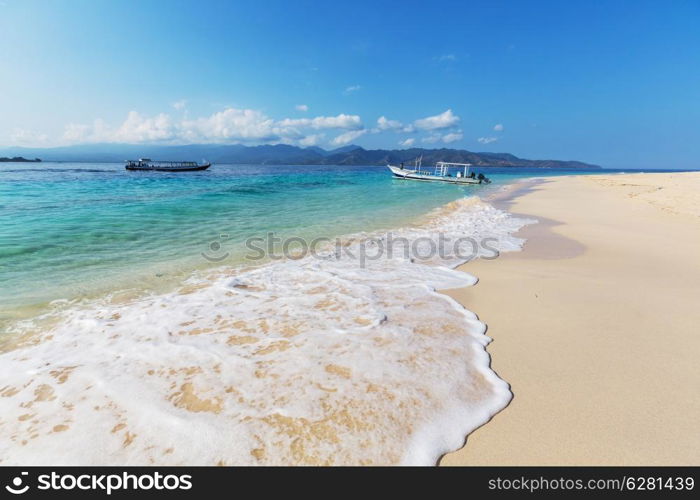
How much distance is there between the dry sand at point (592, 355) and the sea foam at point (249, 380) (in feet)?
1.03

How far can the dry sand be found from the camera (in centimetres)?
249

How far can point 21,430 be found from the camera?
2.73 meters

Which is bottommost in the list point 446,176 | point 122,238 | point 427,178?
point 122,238

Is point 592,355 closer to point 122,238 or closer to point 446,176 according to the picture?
point 122,238

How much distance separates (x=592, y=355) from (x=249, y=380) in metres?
4.10

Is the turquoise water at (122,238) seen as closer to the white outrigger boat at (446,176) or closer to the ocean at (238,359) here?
the ocean at (238,359)

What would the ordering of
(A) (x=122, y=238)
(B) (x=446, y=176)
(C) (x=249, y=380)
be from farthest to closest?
(B) (x=446, y=176) → (A) (x=122, y=238) → (C) (x=249, y=380)

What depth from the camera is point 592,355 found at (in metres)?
3.71

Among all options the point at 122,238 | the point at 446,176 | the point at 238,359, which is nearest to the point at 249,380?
the point at 238,359

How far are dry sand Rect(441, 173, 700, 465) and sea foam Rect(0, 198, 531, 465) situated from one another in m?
0.31

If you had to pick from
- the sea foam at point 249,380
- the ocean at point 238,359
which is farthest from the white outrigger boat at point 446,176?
the sea foam at point 249,380

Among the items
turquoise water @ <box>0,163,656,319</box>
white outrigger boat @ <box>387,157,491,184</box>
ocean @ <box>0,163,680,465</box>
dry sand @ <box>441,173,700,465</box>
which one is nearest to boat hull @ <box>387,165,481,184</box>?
white outrigger boat @ <box>387,157,491,184</box>

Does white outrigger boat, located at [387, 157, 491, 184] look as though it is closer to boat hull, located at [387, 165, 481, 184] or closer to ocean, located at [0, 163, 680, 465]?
boat hull, located at [387, 165, 481, 184]

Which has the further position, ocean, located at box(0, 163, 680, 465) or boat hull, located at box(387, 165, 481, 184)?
boat hull, located at box(387, 165, 481, 184)
